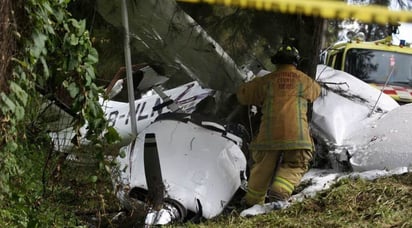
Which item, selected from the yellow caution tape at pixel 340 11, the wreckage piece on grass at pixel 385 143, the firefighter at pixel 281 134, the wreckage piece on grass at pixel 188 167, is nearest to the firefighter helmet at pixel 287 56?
the firefighter at pixel 281 134

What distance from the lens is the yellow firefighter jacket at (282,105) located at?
5609 mm

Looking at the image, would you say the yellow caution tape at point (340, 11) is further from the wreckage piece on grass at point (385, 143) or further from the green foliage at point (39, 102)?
the wreckage piece on grass at point (385, 143)

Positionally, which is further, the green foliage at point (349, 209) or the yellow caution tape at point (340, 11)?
the green foliage at point (349, 209)

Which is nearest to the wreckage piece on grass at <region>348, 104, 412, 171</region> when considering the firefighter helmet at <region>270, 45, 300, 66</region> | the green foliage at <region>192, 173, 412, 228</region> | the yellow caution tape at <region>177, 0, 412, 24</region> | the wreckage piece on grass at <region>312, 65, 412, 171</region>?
the wreckage piece on grass at <region>312, 65, 412, 171</region>

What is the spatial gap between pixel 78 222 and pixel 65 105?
1.03 meters

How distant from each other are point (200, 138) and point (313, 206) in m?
1.34

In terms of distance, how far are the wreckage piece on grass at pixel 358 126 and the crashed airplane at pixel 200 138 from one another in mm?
10

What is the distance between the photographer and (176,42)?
595 cm

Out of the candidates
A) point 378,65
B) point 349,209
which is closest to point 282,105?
point 349,209

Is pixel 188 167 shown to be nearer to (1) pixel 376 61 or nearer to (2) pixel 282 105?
(2) pixel 282 105

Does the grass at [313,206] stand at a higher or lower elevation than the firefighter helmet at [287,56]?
lower


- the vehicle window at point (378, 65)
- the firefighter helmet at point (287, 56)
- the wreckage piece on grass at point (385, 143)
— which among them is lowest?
the vehicle window at point (378, 65)

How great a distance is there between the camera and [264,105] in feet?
19.0

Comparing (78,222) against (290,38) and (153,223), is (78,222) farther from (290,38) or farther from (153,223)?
(290,38)
